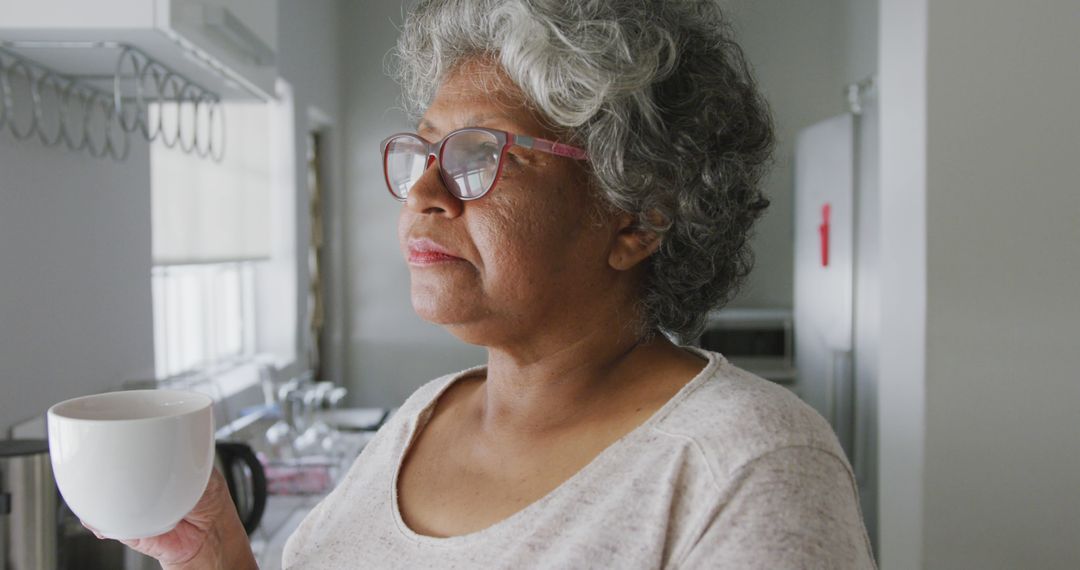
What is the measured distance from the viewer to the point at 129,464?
665mm

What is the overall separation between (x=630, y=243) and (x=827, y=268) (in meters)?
2.47

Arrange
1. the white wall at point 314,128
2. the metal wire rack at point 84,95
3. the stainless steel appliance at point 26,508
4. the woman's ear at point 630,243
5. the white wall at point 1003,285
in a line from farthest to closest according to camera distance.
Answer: the white wall at point 314,128
the metal wire rack at point 84,95
the white wall at point 1003,285
the stainless steel appliance at point 26,508
the woman's ear at point 630,243

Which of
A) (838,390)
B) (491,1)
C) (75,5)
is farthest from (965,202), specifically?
(838,390)

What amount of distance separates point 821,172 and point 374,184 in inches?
113

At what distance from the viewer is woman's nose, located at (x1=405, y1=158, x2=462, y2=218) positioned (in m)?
0.80

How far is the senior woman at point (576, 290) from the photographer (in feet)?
2.29

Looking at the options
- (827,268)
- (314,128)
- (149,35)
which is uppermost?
(314,128)

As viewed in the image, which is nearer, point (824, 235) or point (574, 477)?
point (574, 477)

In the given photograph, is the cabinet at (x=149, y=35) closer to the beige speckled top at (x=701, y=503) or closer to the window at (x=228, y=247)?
the window at (x=228, y=247)

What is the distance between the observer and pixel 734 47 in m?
0.87

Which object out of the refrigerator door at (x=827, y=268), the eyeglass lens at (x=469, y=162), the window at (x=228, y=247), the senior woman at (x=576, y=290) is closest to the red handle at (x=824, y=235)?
the refrigerator door at (x=827, y=268)

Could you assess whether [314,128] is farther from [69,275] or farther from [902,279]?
[902,279]

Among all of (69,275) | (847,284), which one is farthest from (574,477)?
(847,284)

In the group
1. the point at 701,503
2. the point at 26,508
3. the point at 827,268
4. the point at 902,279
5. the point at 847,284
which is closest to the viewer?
the point at 701,503
